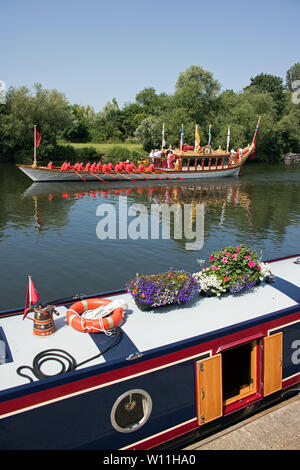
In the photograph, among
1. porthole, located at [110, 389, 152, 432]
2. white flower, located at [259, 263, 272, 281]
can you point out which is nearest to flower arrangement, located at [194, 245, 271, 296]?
white flower, located at [259, 263, 272, 281]

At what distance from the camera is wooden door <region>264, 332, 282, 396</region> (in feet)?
24.4

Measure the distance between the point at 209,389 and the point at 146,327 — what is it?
1.56 m

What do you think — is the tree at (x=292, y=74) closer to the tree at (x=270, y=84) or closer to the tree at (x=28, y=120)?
the tree at (x=270, y=84)

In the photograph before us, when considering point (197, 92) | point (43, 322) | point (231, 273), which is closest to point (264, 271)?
point (231, 273)

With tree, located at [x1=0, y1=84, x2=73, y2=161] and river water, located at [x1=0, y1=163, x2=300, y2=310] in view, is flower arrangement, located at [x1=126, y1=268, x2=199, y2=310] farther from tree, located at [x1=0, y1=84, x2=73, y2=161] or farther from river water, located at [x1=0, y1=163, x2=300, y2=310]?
tree, located at [x1=0, y1=84, x2=73, y2=161]

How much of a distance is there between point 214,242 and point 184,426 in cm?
1575

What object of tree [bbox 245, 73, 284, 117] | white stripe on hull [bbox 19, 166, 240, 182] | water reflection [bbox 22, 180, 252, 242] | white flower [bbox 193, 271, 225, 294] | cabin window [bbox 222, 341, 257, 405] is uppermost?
tree [bbox 245, 73, 284, 117]

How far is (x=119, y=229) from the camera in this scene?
24047 mm

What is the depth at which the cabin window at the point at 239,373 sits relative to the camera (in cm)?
758

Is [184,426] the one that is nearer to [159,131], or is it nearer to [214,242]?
[214,242]

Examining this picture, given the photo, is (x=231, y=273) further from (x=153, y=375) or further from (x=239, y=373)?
(x=153, y=375)

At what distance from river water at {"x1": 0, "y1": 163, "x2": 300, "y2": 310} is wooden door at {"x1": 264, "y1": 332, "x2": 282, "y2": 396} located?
2.31m

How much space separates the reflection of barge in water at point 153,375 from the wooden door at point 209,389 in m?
0.02
